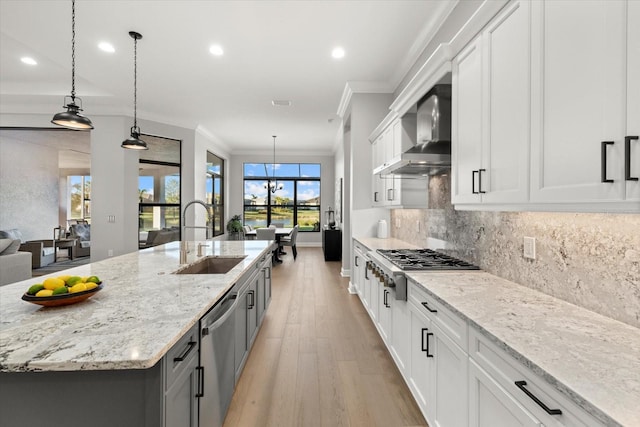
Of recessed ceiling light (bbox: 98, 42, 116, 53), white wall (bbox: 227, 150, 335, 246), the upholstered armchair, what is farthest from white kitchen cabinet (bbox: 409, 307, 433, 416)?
the upholstered armchair

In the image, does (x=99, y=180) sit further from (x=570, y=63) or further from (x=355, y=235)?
(x=570, y=63)

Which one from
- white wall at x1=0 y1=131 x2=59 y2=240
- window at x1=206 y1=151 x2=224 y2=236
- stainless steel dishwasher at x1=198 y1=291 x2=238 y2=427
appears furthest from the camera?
window at x1=206 y1=151 x2=224 y2=236

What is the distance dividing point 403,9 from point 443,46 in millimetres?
1306

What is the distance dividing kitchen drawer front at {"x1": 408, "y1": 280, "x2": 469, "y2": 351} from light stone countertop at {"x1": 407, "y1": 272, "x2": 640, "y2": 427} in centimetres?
5

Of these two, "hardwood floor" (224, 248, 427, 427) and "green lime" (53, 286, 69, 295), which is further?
"hardwood floor" (224, 248, 427, 427)

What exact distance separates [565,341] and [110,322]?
168 cm

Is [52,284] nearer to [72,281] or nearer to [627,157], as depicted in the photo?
[72,281]

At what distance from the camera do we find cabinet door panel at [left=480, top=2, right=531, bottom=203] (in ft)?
4.26

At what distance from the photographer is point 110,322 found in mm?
1205

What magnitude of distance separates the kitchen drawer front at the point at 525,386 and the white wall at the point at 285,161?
906 cm

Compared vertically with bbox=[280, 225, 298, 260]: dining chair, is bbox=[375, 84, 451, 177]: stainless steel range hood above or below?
above

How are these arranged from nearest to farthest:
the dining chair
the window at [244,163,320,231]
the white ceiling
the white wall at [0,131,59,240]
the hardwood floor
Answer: the hardwood floor
the white ceiling
the white wall at [0,131,59,240]
the dining chair
the window at [244,163,320,231]

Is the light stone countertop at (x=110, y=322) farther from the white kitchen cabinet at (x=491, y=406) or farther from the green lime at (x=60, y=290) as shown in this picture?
the white kitchen cabinet at (x=491, y=406)

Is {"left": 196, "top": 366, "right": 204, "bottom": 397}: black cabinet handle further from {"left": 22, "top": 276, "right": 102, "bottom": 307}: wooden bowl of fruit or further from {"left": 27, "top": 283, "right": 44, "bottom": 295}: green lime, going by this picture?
{"left": 27, "top": 283, "right": 44, "bottom": 295}: green lime
